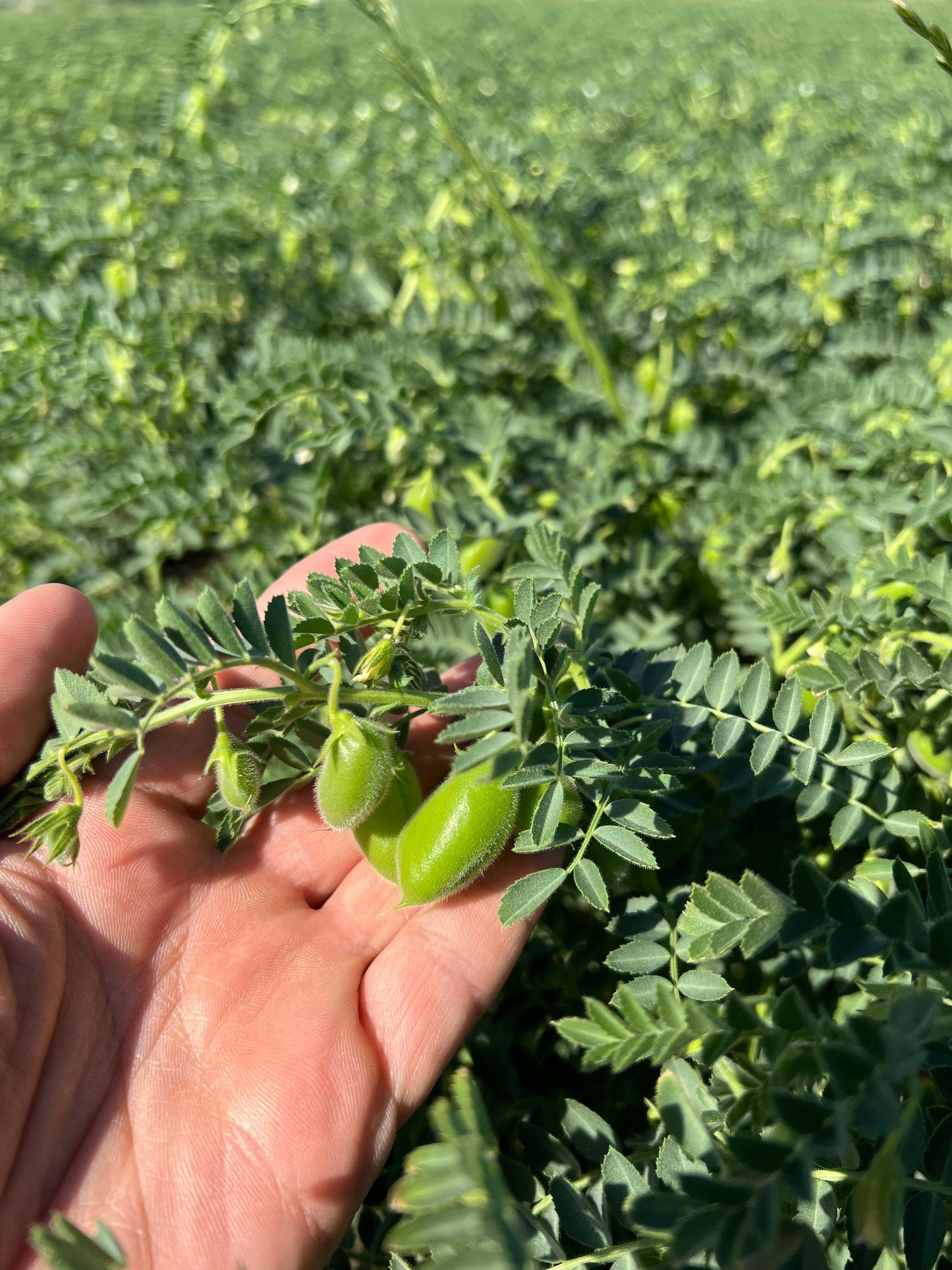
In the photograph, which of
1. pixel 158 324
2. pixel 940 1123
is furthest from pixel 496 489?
pixel 940 1123

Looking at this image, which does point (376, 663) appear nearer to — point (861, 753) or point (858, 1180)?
point (861, 753)

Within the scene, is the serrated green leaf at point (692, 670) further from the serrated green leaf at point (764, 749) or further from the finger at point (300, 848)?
the finger at point (300, 848)

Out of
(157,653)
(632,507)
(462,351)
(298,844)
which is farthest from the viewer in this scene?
(462,351)

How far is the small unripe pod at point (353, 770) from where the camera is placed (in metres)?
1.31

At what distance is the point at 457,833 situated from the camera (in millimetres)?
1355

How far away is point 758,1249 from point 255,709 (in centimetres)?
106

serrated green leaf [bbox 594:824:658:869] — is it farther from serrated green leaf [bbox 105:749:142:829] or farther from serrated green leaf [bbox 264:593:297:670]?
serrated green leaf [bbox 105:749:142:829]

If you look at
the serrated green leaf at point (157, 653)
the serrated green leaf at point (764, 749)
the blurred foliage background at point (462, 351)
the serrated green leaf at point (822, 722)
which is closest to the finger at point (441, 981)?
the serrated green leaf at point (764, 749)

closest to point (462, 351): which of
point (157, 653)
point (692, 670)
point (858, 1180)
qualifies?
point (692, 670)

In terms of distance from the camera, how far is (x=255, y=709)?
5.21ft

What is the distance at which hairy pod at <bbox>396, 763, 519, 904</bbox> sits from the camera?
1.35 metres

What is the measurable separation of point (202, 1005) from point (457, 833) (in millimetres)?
597

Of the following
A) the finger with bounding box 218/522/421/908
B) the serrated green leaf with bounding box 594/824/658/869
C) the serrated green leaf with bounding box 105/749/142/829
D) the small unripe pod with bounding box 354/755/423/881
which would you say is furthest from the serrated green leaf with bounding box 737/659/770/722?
the serrated green leaf with bounding box 105/749/142/829

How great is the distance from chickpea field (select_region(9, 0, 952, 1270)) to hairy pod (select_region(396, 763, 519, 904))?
0.48ft
